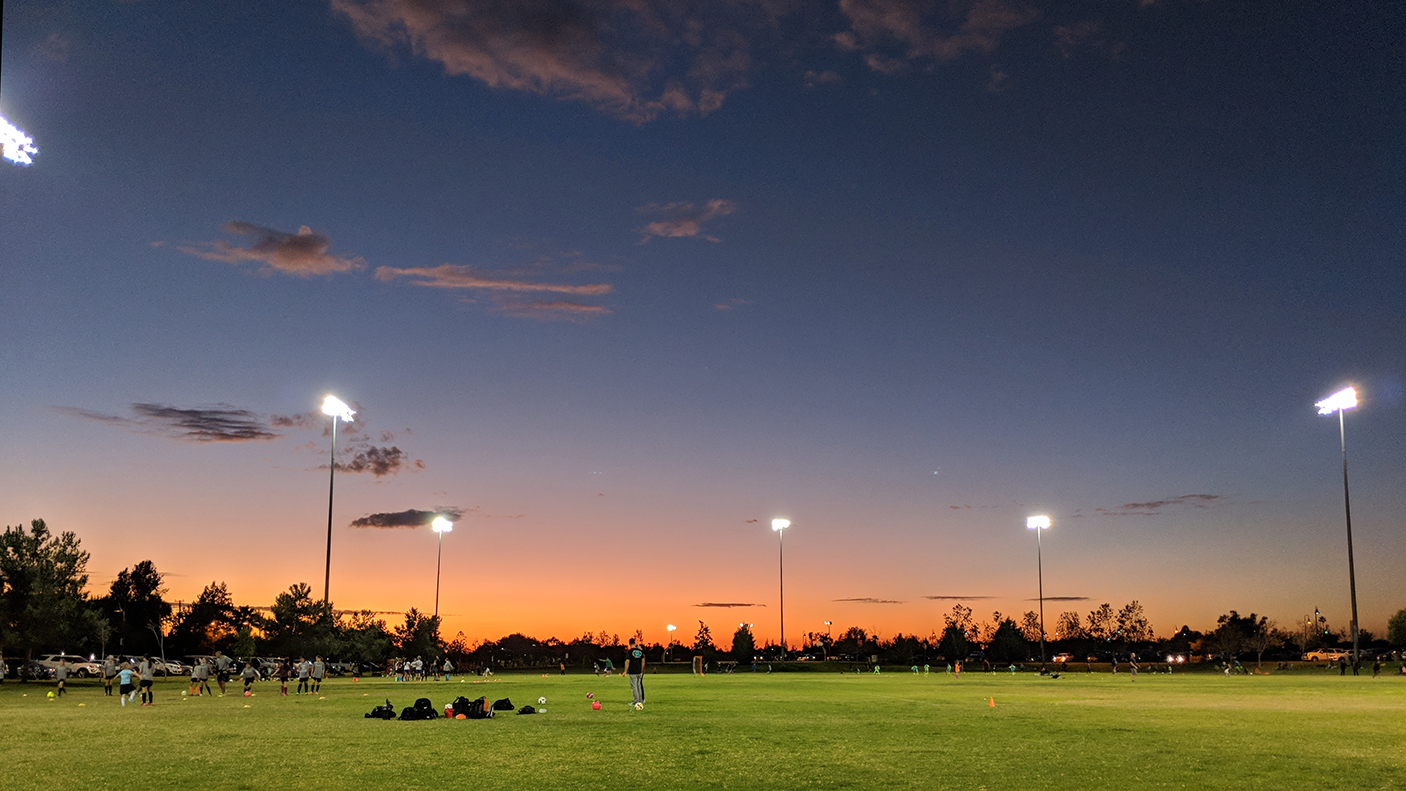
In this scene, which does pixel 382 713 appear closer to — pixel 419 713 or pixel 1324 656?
pixel 419 713

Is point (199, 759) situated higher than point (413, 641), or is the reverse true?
point (199, 759)

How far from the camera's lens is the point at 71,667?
72.7m

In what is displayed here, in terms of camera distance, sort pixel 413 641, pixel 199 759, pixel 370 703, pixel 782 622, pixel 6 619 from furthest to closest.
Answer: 1. pixel 413 641
2. pixel 782 622
3. pixel 6 619
4. pixel 370 703
5. pixel 199 759

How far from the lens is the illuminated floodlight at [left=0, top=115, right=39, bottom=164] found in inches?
556

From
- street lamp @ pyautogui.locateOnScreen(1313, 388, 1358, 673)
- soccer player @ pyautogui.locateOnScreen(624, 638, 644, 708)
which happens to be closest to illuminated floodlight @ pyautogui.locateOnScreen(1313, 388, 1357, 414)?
street lamp @ pyautogui.locateOnScreen(1313, 388, 1358, 673)

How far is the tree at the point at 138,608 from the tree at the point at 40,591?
75.6 meters

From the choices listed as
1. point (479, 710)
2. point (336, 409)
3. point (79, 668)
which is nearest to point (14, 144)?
point (479, 710)

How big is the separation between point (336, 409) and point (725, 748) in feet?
157

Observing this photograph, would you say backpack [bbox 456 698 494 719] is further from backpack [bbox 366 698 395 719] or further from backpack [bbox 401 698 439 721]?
backpack [bbox 366 698 395 719]

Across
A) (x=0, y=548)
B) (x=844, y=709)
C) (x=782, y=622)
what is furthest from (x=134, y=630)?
(x=844, y=709)

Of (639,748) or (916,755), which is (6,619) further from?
(916,755)

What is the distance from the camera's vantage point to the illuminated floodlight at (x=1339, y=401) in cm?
6862

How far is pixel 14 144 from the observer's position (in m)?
14.3

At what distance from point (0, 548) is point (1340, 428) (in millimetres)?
97032
